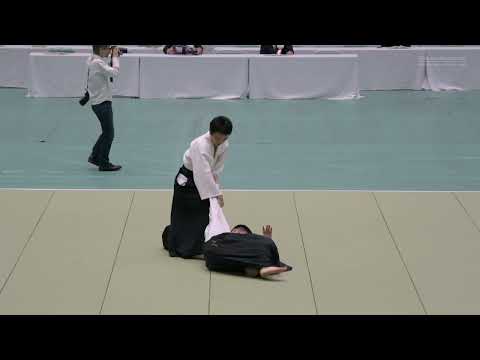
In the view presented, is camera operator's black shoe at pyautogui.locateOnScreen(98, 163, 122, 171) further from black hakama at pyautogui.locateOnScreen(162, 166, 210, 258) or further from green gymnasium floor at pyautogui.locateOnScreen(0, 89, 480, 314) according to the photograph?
black hakama at pyautogui.locateOnScreen(162, 166, 210, 258)

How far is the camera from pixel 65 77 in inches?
613

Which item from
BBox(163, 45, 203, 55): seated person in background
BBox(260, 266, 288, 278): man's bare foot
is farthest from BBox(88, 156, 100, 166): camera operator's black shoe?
BBox(163, 45, 203, 55): seated person in background

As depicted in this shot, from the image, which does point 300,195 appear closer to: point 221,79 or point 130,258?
point 130,258

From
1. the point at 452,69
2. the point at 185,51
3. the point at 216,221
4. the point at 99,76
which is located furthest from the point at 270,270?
the point at 452,69

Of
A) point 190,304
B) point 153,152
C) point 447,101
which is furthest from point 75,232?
point 447,101

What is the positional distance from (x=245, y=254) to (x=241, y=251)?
0.15ft

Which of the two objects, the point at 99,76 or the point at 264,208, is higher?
the point at 99,76

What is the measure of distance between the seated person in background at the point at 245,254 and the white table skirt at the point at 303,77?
27.2ft

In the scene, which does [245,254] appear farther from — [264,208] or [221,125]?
[264,208]

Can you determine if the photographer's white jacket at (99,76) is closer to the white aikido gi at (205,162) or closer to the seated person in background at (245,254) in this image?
the white aikido gi at (205,162)

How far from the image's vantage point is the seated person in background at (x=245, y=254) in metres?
7.33

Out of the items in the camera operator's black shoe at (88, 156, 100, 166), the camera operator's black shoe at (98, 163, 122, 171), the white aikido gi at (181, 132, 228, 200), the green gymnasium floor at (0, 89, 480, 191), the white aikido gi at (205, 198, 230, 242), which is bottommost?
the green gymnasium floor at (0, 89, 480, 191)

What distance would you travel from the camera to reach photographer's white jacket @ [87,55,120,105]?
33.0 feet
